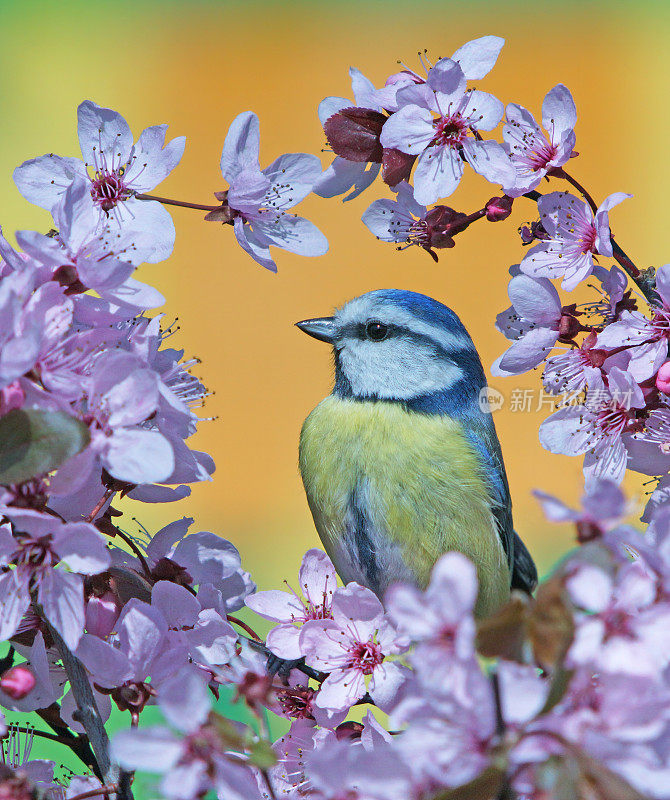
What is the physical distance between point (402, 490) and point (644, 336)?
0.49 metres

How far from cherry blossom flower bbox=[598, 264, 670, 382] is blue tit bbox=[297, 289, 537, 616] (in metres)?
0.48

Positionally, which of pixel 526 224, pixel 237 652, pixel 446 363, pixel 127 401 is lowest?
pixel 237 652

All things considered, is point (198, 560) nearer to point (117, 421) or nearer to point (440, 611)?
point (117, 421)

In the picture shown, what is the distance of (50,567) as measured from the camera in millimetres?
559

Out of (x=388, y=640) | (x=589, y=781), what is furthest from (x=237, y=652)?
(x=589, y=781)

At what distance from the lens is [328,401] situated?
1302mm

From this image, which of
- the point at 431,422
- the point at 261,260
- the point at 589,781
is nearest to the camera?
the point at 589,781

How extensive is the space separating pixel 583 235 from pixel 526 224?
8 centimetres

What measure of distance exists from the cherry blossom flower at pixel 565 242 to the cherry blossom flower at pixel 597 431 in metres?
0.11

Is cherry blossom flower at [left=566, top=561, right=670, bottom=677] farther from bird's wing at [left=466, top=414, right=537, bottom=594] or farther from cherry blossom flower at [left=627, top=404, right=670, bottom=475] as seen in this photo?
bird's wing at [left=466, top=414, right=537, bottom=594]

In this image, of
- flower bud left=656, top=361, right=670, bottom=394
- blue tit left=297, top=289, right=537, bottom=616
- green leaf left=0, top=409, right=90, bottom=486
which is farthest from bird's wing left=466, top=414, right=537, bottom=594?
green leaf left=0, top=409, right=90, bottom=486

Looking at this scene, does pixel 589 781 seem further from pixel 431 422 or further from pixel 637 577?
pixel 431 422

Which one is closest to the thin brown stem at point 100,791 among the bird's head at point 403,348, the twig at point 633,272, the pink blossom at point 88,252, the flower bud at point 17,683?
the flower bud at point 17,683

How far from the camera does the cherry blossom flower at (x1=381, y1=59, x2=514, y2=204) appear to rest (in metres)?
0.78
